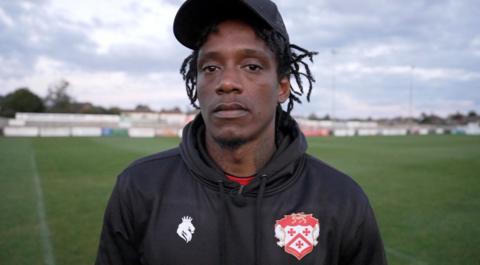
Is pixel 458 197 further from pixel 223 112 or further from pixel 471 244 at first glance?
pixel 223 112

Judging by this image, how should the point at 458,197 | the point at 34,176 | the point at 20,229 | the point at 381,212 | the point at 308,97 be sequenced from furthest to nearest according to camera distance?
the point at 34,176 < the point at 458,197 < the point at 381,212 < the point at 20,229 < the point at 308,97

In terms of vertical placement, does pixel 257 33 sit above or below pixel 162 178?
above

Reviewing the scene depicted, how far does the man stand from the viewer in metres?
1.89

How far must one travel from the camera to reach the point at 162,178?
2078 mm

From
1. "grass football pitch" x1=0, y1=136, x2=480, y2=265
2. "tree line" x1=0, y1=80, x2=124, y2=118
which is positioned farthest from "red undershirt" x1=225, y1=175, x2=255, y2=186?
"tree line" x1=0, y1=80, x2=124, y2=118

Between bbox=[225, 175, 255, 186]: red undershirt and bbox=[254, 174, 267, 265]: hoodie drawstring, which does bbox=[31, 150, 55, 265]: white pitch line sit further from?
bbox=[254, 174, 267, 265]: hoodie drawstring

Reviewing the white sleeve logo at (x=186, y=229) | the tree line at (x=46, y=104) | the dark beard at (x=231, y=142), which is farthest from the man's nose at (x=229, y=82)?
the tree line at (x=46, y=104)

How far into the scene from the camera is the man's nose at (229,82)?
1.98 m

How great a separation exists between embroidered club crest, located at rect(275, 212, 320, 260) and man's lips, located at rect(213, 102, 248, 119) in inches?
23.5

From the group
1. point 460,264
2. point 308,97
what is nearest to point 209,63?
point 308,97

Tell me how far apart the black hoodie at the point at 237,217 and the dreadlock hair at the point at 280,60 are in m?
0.54

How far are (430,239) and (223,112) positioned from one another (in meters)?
5.55

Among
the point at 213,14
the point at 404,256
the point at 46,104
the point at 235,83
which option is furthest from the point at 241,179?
the point at 46,104

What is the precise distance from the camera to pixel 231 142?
2053 millimetres
